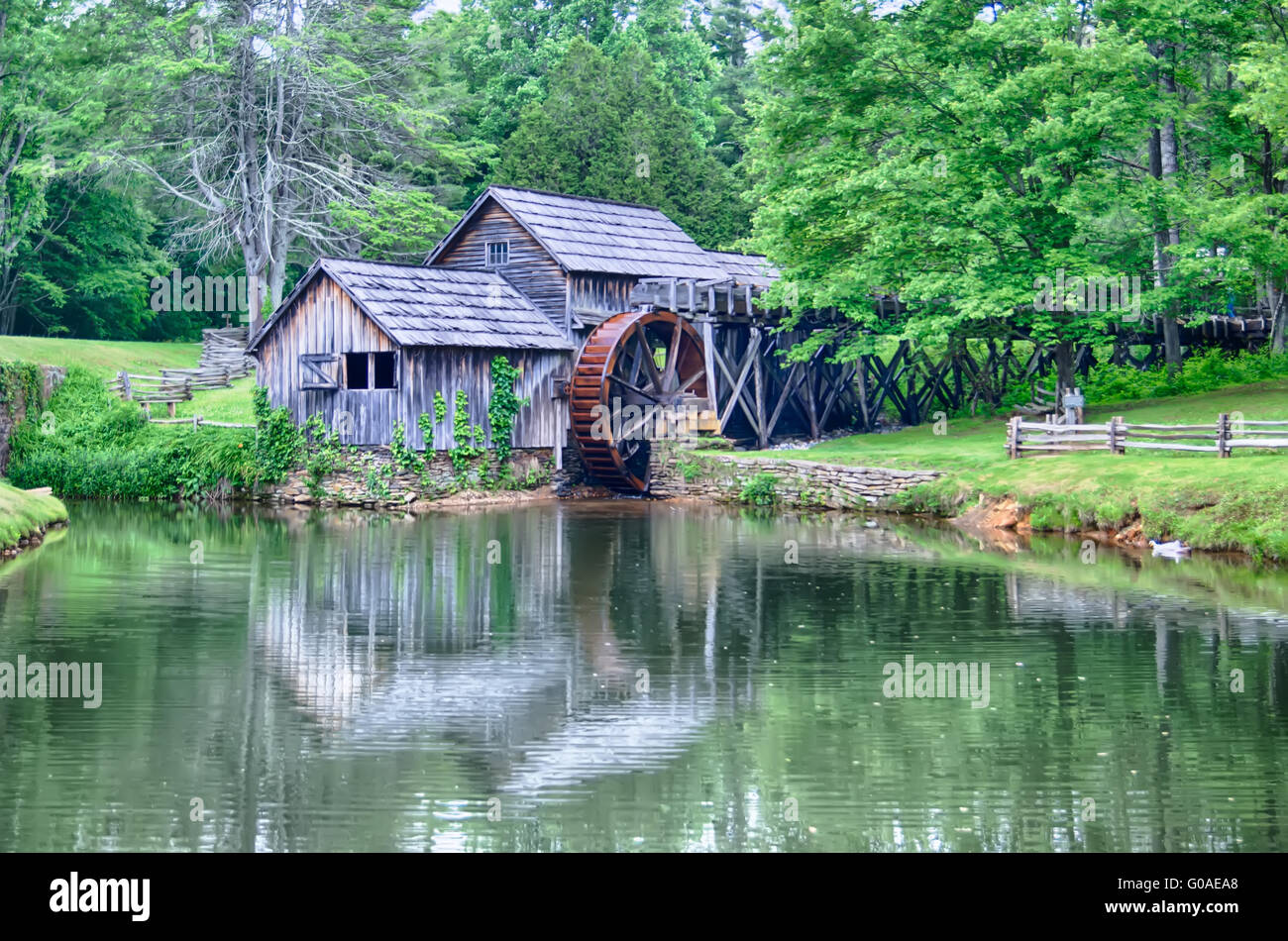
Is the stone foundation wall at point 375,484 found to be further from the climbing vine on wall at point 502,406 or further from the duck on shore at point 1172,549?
the duck on shore at point 1172,549

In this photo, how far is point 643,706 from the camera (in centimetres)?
1375

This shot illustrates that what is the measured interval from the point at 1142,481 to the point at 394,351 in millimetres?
16983

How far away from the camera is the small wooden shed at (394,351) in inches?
1388

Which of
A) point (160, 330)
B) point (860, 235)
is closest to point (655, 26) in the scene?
point (160, 330)

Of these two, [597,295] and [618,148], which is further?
[618,148]

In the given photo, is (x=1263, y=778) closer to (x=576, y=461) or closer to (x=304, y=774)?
(x=304, y=774)

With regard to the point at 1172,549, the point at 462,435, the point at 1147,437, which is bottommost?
the point at 1172,549

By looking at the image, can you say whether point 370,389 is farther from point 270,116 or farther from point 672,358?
point 270,116

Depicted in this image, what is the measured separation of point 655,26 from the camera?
2470 inches

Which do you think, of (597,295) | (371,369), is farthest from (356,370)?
(597,295)

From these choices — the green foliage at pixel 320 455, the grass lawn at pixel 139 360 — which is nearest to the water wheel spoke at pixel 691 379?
the green foliage at pixel 320 455

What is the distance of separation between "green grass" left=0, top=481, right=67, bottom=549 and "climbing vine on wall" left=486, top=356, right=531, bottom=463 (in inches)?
406

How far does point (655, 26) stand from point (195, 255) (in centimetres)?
2071
